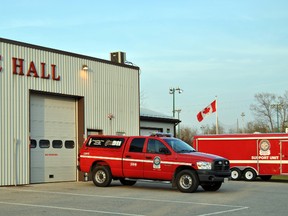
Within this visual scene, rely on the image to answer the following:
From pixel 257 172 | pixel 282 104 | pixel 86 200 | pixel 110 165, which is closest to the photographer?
pixel 86 200

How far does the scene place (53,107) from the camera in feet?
73.4

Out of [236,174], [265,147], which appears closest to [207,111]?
[236,174]

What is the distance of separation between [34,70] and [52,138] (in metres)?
3.25

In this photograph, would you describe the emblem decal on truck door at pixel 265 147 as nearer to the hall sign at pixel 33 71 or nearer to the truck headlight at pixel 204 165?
the truck headlight at pixel 204 165

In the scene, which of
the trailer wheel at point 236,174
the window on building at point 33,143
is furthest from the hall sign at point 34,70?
the trailer wheel at point 236,174

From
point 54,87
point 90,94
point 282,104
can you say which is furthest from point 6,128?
point 282,104

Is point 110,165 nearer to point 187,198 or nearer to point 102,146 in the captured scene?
point 102,146

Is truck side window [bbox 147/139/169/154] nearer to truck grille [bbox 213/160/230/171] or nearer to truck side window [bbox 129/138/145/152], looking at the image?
truck side window [bbox 129/138/145/152]

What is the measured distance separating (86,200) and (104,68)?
11.2 meters

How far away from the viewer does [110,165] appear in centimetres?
1939

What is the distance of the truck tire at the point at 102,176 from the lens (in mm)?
19391

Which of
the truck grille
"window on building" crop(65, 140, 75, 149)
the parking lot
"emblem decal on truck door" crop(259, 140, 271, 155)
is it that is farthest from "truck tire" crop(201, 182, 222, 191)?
"emblem decal on truck door" crop(259, 140, 271, 155)

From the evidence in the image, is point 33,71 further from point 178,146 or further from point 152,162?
point 178,146

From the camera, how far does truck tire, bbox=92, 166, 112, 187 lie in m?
19.4
